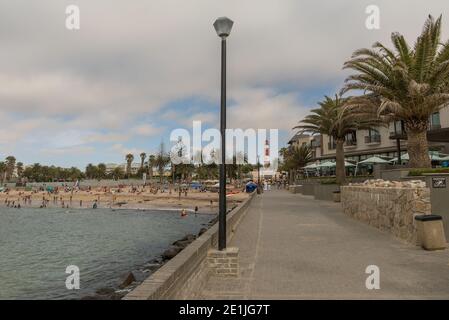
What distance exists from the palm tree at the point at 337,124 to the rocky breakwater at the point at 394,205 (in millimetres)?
13085

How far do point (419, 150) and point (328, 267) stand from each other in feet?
33.3

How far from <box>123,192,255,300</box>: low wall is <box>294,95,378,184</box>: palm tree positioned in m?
22.7

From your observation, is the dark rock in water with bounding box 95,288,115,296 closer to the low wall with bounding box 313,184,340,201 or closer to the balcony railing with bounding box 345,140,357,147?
the low wall with bounding box 313,184,340,201

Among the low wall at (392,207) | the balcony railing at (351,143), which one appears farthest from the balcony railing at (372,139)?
the low wall at (392,207)

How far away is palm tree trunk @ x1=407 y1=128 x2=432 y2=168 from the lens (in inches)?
615

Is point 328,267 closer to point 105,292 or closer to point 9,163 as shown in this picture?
point 105,292

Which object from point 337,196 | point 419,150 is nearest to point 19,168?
point 337,196

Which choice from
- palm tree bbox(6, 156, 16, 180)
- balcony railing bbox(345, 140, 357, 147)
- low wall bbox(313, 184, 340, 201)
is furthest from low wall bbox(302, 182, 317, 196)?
palm tree bbox(6, 156, 16, 180)

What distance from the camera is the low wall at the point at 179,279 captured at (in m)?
4.48

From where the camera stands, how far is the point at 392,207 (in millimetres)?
12297

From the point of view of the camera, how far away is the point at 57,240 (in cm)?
3077

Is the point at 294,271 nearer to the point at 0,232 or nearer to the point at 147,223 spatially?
the point at 147,223
